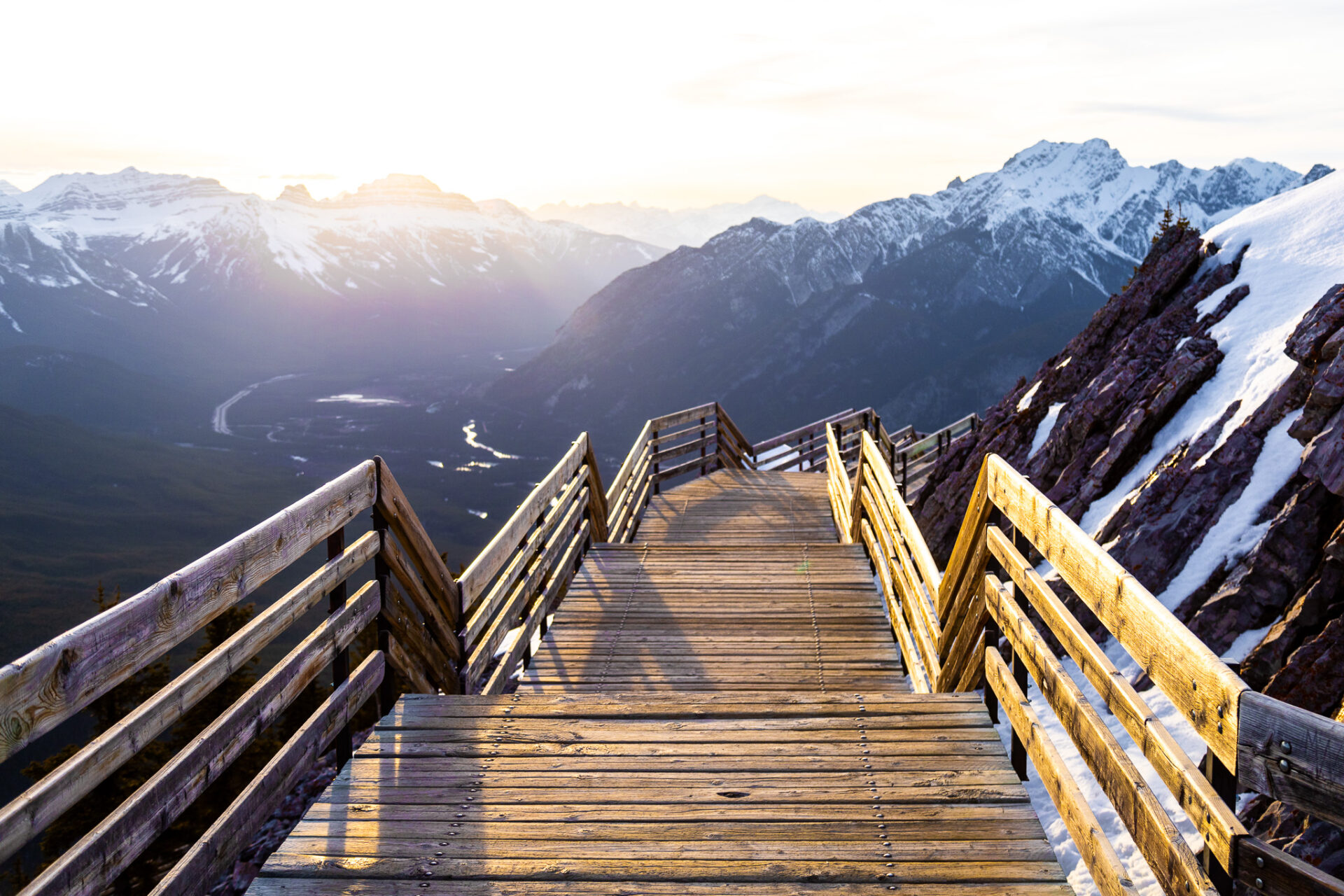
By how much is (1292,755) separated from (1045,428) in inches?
557

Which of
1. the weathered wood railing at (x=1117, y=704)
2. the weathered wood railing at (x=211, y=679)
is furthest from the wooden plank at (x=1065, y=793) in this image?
the weathered wood railing at (x=211, y=679)

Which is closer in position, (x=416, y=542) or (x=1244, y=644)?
(x=416, y=542)

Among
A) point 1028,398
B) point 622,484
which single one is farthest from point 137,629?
point 1028,398

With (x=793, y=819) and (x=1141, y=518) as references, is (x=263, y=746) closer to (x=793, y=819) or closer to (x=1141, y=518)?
(x=1141, y=518)

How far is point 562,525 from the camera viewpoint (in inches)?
286

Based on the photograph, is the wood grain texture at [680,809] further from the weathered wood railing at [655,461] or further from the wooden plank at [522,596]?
the weathered wood railing at [655,461]

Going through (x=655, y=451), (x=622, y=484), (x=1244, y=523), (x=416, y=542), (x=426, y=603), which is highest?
(x=416, y=542)

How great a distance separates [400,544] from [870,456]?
480cm

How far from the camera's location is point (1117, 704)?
Result: 100 inches

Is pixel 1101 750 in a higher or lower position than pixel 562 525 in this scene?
higher

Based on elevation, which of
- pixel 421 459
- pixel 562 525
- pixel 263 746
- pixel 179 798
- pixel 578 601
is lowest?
pixel 421 459

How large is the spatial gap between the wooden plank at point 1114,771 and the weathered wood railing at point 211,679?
93.5 inches

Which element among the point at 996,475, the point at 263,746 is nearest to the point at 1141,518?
→ the point at 996,475

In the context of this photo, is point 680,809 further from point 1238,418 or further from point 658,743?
point 1238,418
